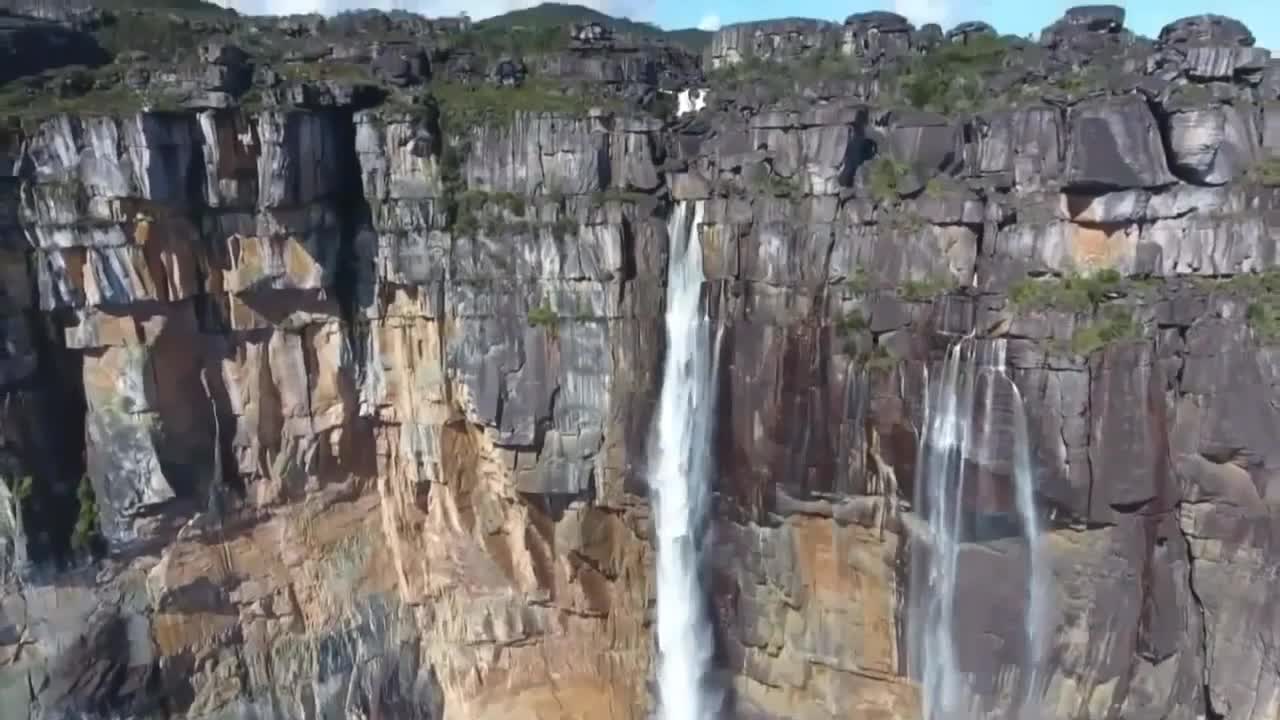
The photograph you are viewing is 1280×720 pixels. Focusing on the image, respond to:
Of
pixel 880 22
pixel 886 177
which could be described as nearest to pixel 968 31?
pixel 880 22

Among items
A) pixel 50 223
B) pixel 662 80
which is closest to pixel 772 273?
pixel 662 80

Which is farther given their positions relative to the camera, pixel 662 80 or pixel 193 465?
pixel 662 80

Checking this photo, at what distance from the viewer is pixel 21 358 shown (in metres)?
25.7

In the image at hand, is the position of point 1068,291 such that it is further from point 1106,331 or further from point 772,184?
point 772,184

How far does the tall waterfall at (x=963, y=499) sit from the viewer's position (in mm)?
23672

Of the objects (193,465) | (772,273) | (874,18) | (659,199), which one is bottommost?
(193,465)

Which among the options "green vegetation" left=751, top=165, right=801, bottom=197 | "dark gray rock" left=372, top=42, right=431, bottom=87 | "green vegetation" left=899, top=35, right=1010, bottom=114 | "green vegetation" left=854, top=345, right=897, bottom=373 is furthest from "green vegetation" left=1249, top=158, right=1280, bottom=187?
Answer: "dark gray rock" left=372, top=42, right=431, bottom=87

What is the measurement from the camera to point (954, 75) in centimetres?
2927

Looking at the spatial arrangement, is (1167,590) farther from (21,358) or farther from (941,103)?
(21,358)

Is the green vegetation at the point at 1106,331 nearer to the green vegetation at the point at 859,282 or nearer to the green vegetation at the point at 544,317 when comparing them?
the green vegetation at the point at 859,282

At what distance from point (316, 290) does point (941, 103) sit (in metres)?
17.0

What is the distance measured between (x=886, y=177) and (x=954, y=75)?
17.6 ft

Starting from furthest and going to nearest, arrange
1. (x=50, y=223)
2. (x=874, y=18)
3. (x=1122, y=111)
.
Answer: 1. (x=874, y=18)
2. (x=50, y=223)
3. (x=1122, y=111)

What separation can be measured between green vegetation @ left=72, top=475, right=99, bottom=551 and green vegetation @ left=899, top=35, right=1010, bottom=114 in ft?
76.0
